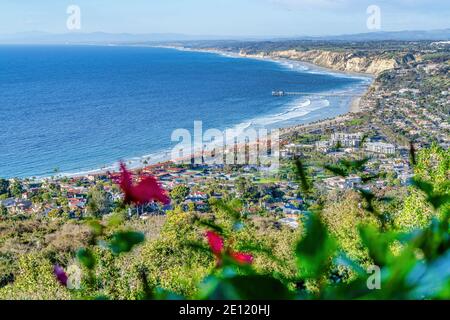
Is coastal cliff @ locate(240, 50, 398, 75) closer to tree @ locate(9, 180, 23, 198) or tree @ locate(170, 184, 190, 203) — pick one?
tree @ locate(170, 184, 190, 203)

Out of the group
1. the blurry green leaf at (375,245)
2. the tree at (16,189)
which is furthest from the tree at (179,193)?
the blurry green leaf at (375,245)

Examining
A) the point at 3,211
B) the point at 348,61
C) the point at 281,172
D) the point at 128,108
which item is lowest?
the point at 3,211

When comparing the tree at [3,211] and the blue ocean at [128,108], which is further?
the blue ocean at [128,108]

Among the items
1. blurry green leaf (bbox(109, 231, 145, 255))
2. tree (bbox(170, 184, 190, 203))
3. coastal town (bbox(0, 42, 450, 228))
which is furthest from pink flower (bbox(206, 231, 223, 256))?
tree (bbox(170, 184, 190, 203))

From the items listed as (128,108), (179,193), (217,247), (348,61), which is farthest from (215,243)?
(348,61)

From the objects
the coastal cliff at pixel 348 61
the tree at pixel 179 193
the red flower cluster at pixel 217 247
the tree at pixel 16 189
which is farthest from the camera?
the coastal cliff at pixel 348 61

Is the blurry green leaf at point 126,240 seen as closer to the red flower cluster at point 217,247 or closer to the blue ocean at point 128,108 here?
the red flower cluster at point 217,247

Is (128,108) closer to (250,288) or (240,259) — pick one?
(240,259)
